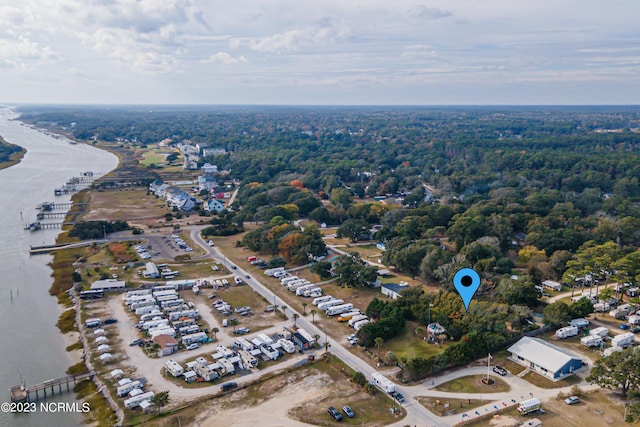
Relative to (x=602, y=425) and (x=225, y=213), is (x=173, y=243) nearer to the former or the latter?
(x=225, y=213)

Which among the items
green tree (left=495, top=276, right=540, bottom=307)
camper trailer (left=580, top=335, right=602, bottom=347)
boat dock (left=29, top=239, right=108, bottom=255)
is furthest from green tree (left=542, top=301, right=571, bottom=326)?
boat dock (left=29, top=239, right=108, bottom=255)

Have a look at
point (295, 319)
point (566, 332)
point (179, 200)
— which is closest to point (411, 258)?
point (295, 319)

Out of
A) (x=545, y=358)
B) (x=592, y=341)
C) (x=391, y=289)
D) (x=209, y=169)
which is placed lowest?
(x=592, y=341)

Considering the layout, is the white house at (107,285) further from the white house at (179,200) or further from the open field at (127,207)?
the white house at (179,200)

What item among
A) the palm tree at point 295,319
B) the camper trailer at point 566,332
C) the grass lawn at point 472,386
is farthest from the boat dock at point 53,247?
the camper trailer at point 566,332

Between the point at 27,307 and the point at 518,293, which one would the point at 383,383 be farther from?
the point at 27,307

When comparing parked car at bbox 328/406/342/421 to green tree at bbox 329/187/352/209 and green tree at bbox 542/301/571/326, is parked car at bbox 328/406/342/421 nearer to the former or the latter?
green tree at bbox 542/301/571/326
